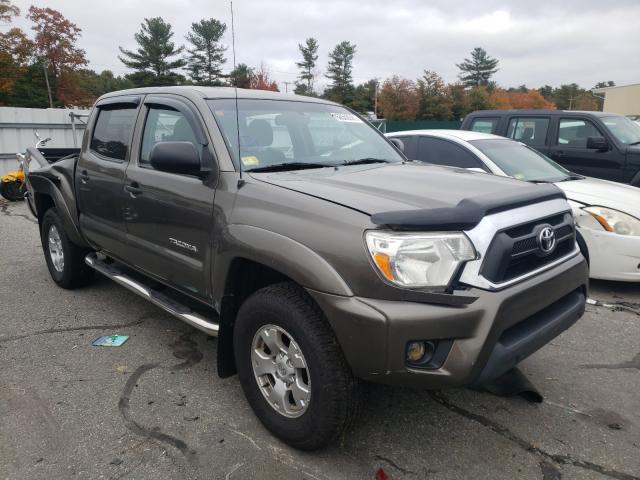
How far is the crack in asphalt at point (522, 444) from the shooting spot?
243 cm

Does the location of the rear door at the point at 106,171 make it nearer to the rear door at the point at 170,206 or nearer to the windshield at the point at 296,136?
the rear door at the point at 170,206

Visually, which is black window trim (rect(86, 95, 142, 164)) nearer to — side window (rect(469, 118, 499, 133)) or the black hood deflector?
the black hood deflector

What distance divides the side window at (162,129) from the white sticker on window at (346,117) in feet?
3.59

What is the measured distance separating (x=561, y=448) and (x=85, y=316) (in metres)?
3.76

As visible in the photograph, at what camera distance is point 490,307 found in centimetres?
211

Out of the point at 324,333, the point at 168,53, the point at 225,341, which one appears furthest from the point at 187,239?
the point at 168,53

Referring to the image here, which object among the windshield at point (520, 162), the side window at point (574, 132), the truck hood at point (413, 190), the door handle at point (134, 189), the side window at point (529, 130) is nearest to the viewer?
the truck hood at point (413, 190)

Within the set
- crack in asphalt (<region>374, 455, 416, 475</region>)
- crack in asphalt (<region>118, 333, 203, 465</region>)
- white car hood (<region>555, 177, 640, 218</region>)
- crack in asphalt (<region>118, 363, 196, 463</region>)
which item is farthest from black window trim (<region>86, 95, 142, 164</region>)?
white car hood (<region>555, 177, 640, 218</region>)

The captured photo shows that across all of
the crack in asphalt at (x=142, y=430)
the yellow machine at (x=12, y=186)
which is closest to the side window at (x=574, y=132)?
the crack in asphalt at (x=142, y=430)

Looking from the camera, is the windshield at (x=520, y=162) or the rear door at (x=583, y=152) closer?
the windshield at (x=520, y=162)

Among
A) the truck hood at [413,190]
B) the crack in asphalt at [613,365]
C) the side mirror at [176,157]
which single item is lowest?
the crack in asphalt at [613,365]

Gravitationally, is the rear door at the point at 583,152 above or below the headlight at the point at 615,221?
above

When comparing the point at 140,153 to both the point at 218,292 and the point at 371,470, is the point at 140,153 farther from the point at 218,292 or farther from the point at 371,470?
the point at 371,470

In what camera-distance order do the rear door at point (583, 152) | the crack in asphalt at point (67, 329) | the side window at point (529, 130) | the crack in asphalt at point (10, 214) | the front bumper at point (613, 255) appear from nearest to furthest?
1. the crack in asphalt at point (67, 329)
2. the front bumper at point (613, 255)
3. the rear door at point (583, 152)
4. the side window at point (529, 130)
5. the crack in asphalt at point (10, 214)
